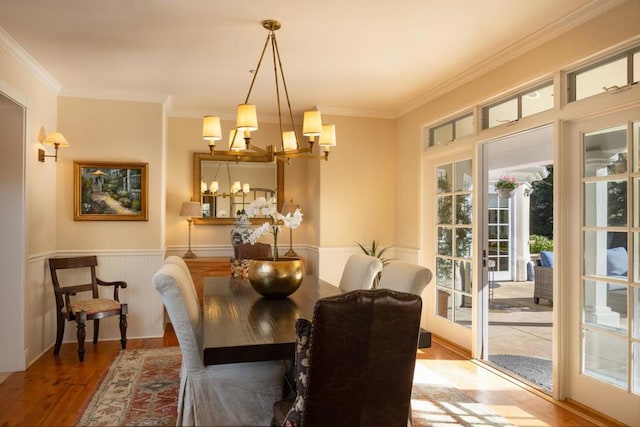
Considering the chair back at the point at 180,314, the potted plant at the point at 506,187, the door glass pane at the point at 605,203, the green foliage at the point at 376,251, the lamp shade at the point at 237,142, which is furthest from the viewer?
the potted plant at the point at 506,187

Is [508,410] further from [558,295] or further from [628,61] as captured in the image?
[628,61]

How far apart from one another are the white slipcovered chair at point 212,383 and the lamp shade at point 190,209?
298 cm

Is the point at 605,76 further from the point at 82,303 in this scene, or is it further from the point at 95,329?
the point at 95,329

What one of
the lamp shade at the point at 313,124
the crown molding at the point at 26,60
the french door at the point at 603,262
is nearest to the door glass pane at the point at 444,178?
the french door at the point at 603,262

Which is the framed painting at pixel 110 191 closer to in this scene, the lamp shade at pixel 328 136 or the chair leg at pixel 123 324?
the chair leg at pixel 123 324

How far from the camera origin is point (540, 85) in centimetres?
334

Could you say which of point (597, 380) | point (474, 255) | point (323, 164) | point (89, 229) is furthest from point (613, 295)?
point (89, 229)

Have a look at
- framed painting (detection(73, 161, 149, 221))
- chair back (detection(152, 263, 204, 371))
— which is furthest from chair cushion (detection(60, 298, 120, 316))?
chair back (detection(152, 263, 204, 371))

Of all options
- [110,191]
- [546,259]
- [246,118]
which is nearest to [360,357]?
[246,118]

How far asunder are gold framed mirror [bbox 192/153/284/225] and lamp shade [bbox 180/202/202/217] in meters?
0.27

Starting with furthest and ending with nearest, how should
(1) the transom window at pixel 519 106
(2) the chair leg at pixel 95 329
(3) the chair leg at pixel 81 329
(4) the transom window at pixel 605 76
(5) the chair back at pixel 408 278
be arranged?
(2) the chair leg at pixel 95 329 < (3) the chair leg at pixel 81 329 < (1) the transom window at pixel 519 106 < (4) the transom window at pixel 605 76 < (5) the chair back at pixel 408 278

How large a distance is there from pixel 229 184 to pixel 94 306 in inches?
86.2

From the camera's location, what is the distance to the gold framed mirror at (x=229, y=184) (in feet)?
18.1

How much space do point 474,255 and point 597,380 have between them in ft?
4.73
